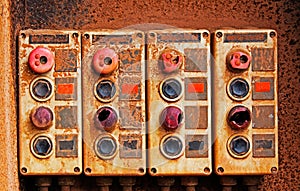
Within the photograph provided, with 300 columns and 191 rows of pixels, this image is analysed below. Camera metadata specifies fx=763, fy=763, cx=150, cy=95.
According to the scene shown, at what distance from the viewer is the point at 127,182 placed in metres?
2.35

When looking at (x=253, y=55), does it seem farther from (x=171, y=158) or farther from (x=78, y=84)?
(x=78, y=84)

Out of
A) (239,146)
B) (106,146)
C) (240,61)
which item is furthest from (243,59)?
(106,146)

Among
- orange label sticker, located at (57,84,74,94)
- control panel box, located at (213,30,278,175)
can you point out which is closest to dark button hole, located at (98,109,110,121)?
→ orange label sticker, located at (57,84,74,94)

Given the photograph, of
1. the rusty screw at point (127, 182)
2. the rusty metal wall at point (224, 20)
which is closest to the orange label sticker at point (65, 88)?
the rusty metal wall at point (224, 20)

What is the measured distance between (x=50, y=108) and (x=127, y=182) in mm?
330

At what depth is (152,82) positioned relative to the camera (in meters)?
2.29

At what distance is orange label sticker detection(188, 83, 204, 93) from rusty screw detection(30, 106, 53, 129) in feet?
1.39

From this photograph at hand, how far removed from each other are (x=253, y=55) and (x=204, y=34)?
16 cm

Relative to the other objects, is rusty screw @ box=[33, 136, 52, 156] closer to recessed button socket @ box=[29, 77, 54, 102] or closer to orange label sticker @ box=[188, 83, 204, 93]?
recessed button socket @ box=[29, 77, 54, 102]

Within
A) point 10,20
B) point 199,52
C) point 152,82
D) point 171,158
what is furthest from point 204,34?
point 10,20

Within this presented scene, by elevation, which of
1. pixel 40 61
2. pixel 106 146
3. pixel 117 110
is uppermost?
pixel 40 61

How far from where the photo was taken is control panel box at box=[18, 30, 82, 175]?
2273mm

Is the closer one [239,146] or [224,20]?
[239,146]

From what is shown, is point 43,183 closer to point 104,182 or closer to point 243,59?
point 104,182
